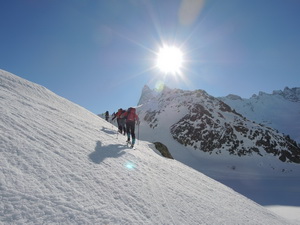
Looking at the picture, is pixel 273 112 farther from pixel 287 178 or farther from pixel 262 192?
pixel 262 192

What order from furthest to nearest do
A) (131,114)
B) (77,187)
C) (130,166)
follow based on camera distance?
(131,114), (130,166), (77,187)

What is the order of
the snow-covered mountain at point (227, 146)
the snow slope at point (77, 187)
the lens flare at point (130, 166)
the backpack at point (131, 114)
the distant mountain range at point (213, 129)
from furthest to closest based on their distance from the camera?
the distant mountain range at point (213, 129) < the snow-covered mountain at point (227, 146) < the backpack at point (131, 114) < the lens flare at point (130, 166) < the snow slope at point (77, 187)

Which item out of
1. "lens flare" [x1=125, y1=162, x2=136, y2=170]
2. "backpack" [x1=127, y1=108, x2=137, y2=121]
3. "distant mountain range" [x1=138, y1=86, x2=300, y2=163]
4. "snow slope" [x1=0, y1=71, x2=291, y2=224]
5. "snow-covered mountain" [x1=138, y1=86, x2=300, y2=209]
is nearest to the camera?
"snow slope" [x1=0, y1=71, x2=291, y2=224]

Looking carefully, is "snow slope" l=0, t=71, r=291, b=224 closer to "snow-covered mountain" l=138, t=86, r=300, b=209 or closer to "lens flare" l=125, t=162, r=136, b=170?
"lens flare" l=125, t=162, r=136, b=170

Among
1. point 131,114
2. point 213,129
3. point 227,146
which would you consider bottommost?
point 131,114

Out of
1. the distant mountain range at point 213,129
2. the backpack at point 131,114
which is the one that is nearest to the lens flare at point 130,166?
the backpack at point 131,114

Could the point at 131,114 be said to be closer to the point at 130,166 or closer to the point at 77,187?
the point at 130,166

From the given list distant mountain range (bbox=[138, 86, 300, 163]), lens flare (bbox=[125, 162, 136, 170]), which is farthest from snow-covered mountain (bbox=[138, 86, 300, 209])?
lens flare (bbox=[125, 162, 136, 170])

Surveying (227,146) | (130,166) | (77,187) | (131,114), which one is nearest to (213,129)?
(227,146)

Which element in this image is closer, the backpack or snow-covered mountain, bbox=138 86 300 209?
the backpack

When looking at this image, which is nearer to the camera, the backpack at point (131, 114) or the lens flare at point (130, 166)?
the lens flare at point (130, 166)

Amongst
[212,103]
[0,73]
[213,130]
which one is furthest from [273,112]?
[0,73]

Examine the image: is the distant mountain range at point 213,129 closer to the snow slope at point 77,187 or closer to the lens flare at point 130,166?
the lens flare at point 130,166

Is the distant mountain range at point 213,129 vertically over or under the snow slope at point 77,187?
over
